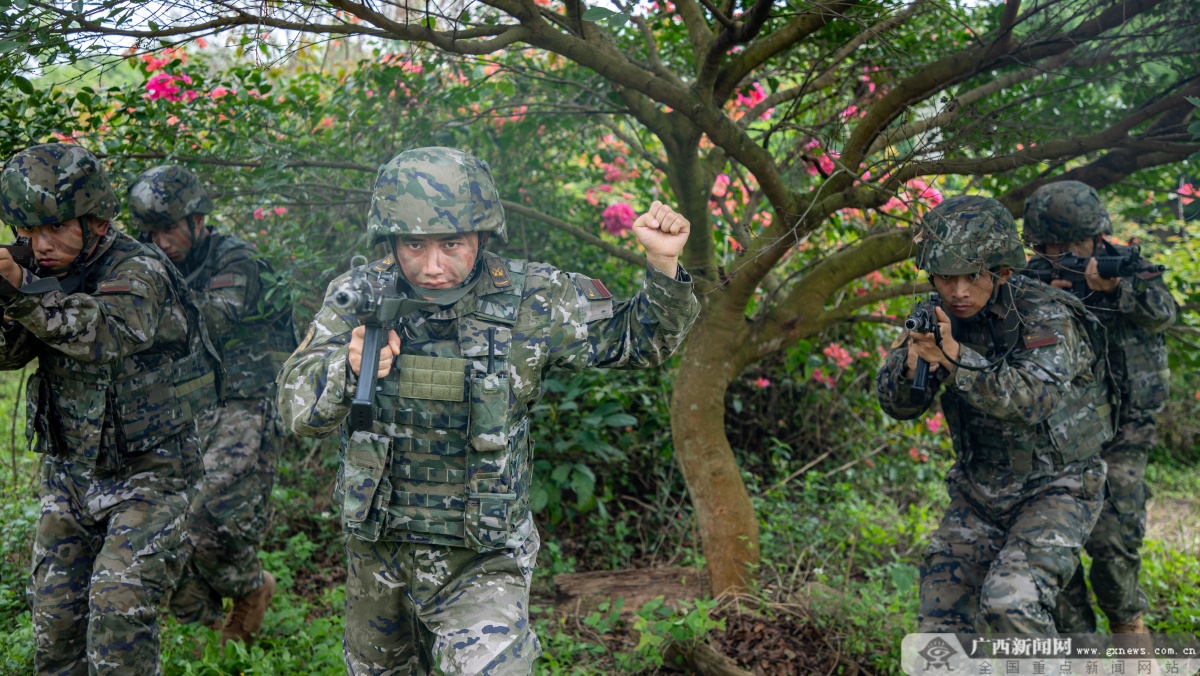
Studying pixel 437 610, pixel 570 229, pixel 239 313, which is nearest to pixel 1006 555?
pixel 437 610

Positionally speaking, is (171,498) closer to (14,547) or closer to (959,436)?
(14,547)

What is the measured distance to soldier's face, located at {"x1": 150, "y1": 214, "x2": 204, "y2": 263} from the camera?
4.46 meters

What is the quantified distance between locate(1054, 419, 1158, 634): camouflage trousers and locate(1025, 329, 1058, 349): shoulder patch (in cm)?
135

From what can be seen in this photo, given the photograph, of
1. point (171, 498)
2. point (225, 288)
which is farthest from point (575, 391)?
point (171, 498)

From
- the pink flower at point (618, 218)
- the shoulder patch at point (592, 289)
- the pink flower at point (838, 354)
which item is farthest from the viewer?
the pink flower at point (838, 354)

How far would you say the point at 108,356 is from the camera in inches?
131

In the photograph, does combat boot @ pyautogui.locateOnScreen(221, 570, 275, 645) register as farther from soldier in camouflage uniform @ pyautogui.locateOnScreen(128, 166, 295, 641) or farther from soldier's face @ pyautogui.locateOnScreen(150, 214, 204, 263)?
soldier's face @ pyautogui.locateOnScreen(150, 214, 204, 263)

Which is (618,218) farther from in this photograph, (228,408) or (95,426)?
(95,426)

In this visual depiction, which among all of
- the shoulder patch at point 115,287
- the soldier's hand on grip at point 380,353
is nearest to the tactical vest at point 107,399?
the shoulder patch at point 115,287

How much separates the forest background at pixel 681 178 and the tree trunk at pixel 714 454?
0.01 metres

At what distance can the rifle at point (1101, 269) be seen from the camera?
14.3 ft

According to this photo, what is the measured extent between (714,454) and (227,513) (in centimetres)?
238

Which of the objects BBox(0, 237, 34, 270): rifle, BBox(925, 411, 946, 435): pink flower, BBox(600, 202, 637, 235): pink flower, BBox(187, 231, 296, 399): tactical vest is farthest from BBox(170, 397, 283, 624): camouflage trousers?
BBox(925, 411, 946, 435): pink flower

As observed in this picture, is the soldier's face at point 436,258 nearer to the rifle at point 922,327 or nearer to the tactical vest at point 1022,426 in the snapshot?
the rifle at point 922,327
